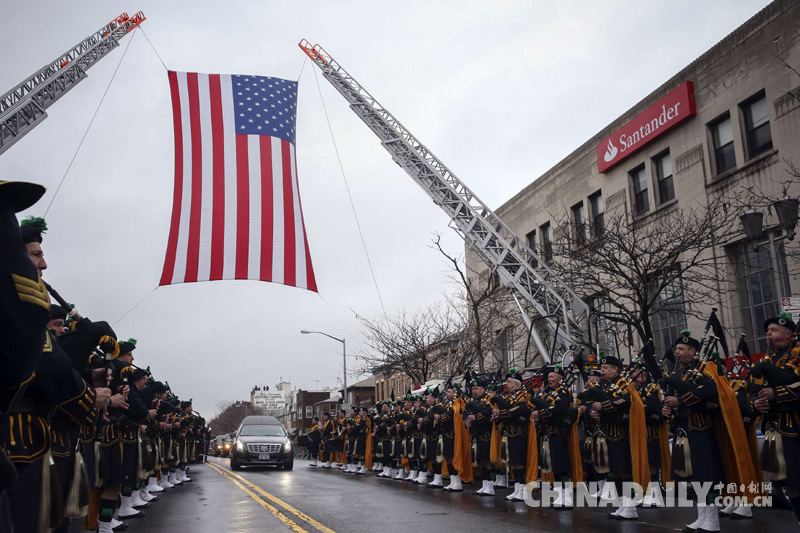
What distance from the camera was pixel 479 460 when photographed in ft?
46.1

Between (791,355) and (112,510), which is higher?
(791,355)

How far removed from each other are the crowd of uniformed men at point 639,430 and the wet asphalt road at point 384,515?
0.44m

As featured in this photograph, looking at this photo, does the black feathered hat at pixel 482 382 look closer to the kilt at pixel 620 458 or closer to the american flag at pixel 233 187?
the american flag at pixel 233 187

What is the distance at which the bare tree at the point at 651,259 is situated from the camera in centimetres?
1669

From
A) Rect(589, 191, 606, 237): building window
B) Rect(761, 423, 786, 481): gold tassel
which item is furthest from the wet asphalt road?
Rect(589, 191, 606, 237): building window

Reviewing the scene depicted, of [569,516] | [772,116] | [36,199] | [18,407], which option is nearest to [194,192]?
[569,516]

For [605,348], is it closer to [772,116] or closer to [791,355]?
[772,116]

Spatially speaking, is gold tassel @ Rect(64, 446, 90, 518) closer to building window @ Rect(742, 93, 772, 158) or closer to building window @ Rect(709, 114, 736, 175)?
building window @ Rect(742, 93, 772, 158)

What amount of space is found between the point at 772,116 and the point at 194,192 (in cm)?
1520

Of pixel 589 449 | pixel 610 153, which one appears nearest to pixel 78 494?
pixel 589 449

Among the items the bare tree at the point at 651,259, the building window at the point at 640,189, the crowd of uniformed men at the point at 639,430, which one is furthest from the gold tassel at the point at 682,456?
the building window at the point at 640,189

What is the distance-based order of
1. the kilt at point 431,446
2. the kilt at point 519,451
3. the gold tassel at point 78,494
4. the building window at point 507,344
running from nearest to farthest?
1. the gold tassel at point 78,494
2. the kilt at point 519,451
3. the kilt at point 431,446
4. the building window at point 507,344

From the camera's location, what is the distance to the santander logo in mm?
24562

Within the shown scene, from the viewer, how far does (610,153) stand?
24.8 meters
